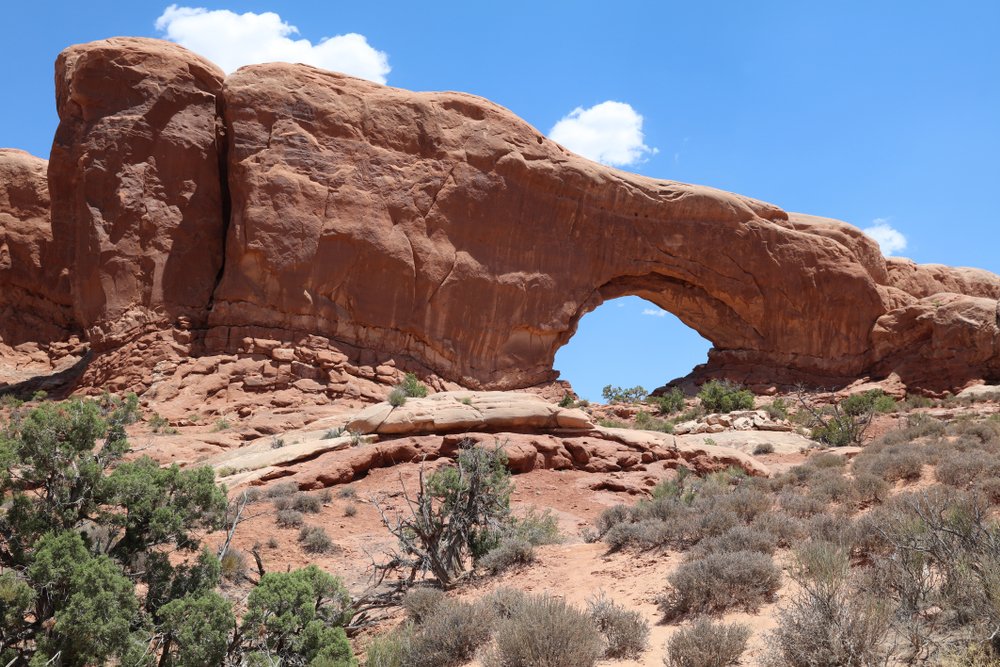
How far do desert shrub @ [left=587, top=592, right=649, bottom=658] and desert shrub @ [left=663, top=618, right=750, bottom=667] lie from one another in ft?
1.28

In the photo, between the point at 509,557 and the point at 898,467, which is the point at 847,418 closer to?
the point at 898,467

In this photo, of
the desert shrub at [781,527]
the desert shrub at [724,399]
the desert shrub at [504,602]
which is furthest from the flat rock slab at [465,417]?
the desert shrub at [724,399]

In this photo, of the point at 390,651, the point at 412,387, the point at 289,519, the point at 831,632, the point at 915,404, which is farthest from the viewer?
the point at 915,404

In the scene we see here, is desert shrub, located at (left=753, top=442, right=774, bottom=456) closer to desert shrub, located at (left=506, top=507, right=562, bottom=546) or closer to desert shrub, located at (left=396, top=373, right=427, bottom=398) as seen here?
desert shrub, located at (left=506, top=507, right=562, bottom=546)

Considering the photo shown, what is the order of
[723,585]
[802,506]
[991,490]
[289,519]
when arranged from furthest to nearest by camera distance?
[289,519] → [802,506] → [991,490] → [723,585]

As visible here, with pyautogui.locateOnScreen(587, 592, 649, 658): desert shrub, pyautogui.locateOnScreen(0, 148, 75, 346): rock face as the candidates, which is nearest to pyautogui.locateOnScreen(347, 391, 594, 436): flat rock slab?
pyautogui.locateOnScreen(587, 592, 649, 658): desert shrub

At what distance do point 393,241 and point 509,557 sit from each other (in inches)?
606

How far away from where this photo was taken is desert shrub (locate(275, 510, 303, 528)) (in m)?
12.3

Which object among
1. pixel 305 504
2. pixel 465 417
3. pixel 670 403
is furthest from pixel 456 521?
pixel 670 403

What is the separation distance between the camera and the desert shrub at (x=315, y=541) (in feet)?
37.9

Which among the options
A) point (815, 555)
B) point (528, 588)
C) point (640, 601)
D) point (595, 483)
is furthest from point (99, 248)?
point (815, 555)

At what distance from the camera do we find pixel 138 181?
22125 millimetres

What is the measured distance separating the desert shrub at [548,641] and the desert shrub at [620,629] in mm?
106

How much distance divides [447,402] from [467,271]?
828 cm
